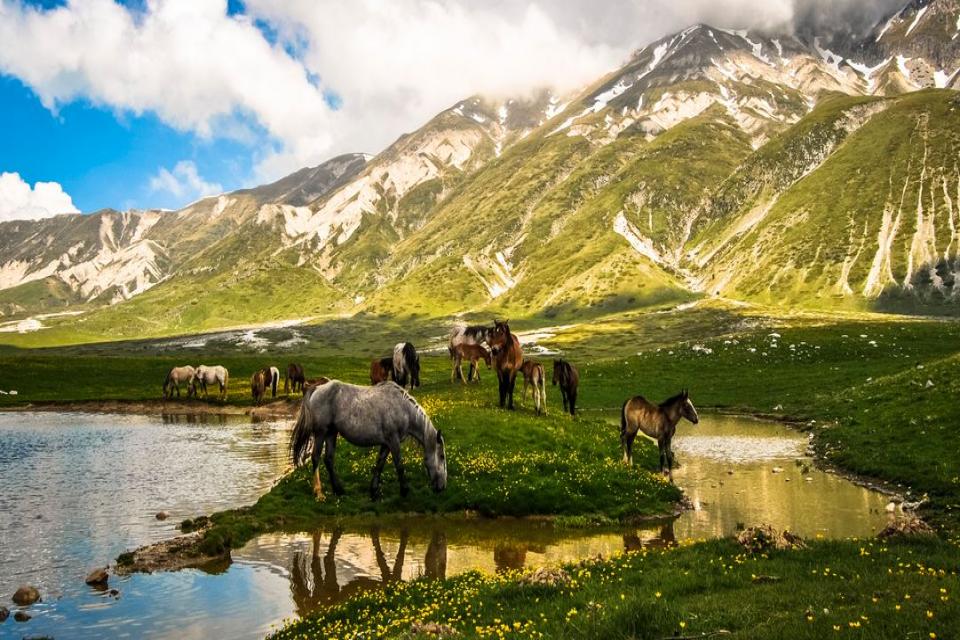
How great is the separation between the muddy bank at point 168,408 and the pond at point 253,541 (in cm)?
2600

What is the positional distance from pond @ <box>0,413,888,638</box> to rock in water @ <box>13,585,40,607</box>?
1.04 ft

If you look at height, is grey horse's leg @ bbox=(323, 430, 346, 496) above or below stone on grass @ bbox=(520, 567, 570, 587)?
above

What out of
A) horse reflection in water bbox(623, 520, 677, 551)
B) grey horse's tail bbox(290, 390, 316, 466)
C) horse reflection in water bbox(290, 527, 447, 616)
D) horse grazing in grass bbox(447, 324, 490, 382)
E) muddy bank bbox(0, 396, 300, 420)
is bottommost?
horse reflection in water bbox(623, 520, 677, 551)

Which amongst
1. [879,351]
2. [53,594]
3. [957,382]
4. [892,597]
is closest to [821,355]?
[879,351]

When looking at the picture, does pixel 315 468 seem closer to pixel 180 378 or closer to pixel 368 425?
pixel 368 425

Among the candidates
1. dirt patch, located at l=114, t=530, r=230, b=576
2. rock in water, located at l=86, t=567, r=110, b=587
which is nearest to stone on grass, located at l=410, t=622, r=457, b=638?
dirt patch, located at l=114, t=530, r=230, b=576

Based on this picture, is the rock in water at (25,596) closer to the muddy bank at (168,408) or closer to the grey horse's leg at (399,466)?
the grey horse's leg at (399,466)

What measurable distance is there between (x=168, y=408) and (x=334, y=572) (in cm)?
5895

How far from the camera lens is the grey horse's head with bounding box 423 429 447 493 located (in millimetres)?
26344

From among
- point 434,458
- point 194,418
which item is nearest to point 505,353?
point 434,458

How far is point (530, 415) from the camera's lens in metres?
38.2

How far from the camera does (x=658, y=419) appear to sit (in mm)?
30750

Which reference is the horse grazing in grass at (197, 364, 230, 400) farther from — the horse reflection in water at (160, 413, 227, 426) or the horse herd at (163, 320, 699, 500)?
the horse herd at (163, 320, 699, 500)

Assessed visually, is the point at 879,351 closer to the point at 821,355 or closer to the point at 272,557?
the point at 821,355
